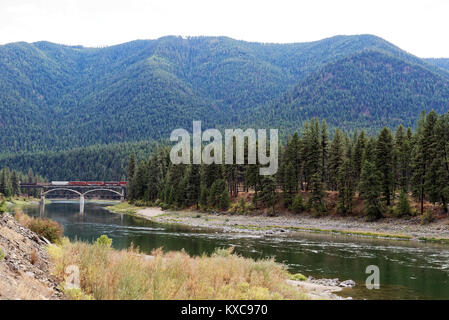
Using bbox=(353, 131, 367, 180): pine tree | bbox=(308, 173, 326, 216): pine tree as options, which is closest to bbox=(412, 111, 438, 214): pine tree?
bbox=(353, 131, 367, 180): pine tree

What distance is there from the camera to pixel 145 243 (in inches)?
1874

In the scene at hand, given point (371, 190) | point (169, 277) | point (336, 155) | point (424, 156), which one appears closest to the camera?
point (169, 277)

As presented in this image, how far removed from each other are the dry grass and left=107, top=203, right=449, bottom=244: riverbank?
122 feet

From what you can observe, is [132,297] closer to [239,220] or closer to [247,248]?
[247,248]

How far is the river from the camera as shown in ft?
84.4

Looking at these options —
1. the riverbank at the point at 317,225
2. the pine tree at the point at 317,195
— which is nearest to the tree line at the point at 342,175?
the pine tree at the point at 317,195

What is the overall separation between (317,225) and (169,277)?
53.1 meters

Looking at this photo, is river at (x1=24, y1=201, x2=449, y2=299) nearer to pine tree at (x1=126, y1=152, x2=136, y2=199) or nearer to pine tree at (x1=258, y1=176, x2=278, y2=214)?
pine tree at (x1=258, y1=176, x2=278, y2=214)

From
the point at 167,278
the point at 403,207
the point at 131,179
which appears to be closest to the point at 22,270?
the point at 167,278

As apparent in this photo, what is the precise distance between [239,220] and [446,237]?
36.3 meters

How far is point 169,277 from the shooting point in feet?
51.0

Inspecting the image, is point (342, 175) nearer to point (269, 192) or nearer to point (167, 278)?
point (269, 192)
